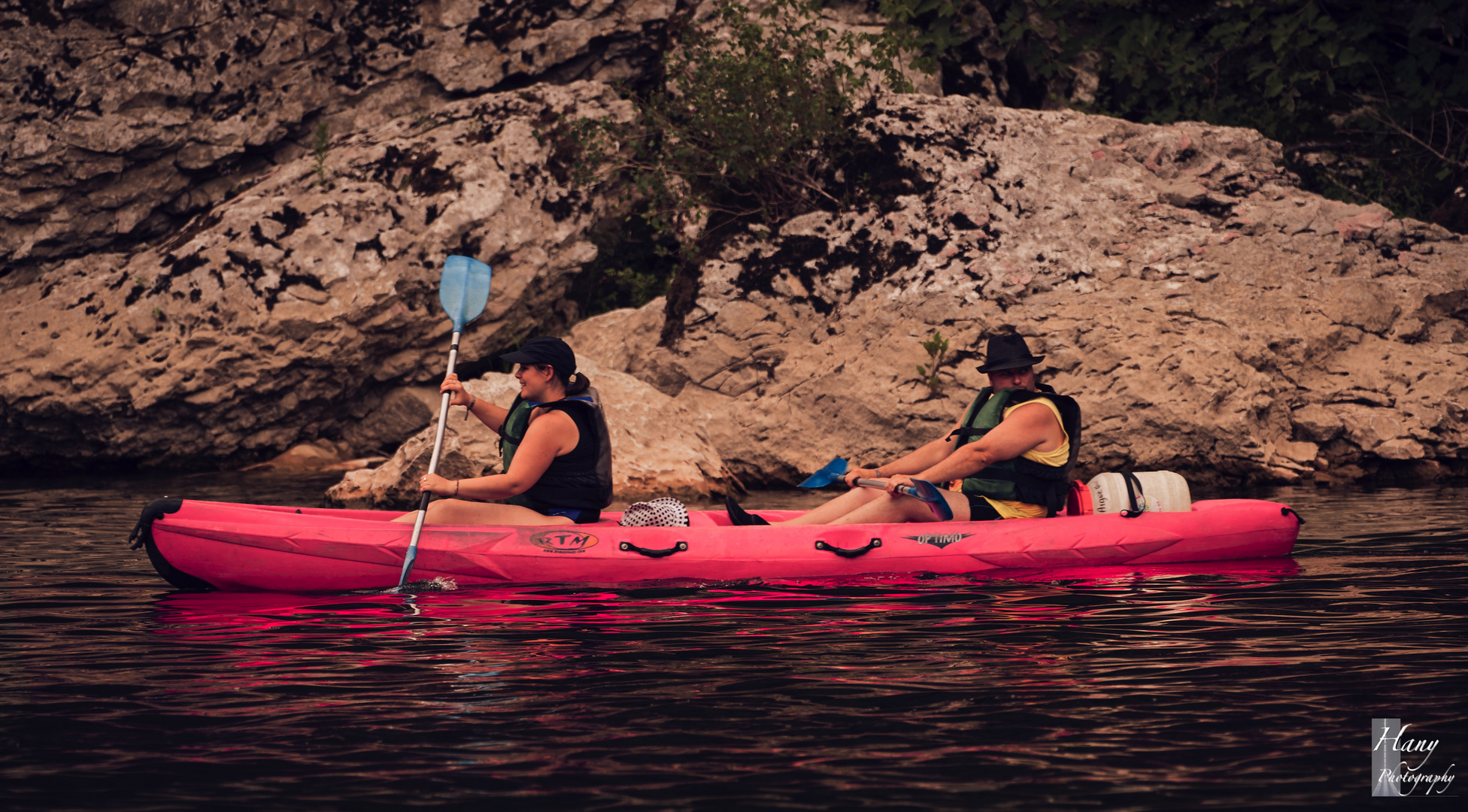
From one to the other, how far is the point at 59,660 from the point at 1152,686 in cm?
345

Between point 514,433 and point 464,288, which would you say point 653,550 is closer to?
point 514,433

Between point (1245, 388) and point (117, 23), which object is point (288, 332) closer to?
point (117, 23)

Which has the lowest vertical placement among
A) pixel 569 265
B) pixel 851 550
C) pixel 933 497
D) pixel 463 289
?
pixel 851 550

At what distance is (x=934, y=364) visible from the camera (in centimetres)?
→ 1027

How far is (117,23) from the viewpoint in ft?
41.2

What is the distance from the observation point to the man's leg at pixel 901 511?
6.20 metres

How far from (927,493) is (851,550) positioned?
0.45 metres

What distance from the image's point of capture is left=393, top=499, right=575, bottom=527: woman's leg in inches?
235

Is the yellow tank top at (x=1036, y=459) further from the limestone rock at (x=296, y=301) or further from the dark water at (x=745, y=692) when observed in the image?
the limestone rock at (x=296, y=301)

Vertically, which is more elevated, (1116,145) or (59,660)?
(1116,145)

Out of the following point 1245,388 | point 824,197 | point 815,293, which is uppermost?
point 824,197

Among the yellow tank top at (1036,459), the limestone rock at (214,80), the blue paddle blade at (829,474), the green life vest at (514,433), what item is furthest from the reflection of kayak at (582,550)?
the limestone rock at (214,80)

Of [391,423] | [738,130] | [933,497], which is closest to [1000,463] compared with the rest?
[933,497]

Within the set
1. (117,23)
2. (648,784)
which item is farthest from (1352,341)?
(117,23)
